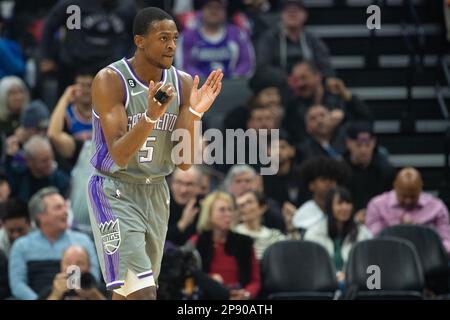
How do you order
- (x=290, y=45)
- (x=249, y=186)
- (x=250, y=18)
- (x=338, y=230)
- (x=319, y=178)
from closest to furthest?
(x=338, y=230) → (x=319, y=178) → (x=249, y=186) → (x=290, y=45) → (x=250, y=18)

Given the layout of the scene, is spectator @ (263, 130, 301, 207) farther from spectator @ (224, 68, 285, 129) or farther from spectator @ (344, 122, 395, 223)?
spectator @ (344, 122, 395, 223)

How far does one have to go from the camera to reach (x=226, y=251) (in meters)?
11.1

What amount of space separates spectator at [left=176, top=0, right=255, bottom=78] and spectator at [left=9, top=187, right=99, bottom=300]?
3233mm

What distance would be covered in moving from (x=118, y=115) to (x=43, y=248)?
132 inches

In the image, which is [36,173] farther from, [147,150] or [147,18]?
[147,18]

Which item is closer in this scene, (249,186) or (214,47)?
(249,186)

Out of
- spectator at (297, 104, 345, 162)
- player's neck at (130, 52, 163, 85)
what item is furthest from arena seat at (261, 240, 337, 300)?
player's neck at (130, 52, 163, 85)

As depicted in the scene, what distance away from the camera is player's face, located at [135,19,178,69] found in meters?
7.76

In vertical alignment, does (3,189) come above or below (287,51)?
below

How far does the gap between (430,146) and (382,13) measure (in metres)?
1.78

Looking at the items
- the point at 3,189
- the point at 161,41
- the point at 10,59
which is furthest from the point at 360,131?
the point at 161,41

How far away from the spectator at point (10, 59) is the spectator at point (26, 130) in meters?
1.41
